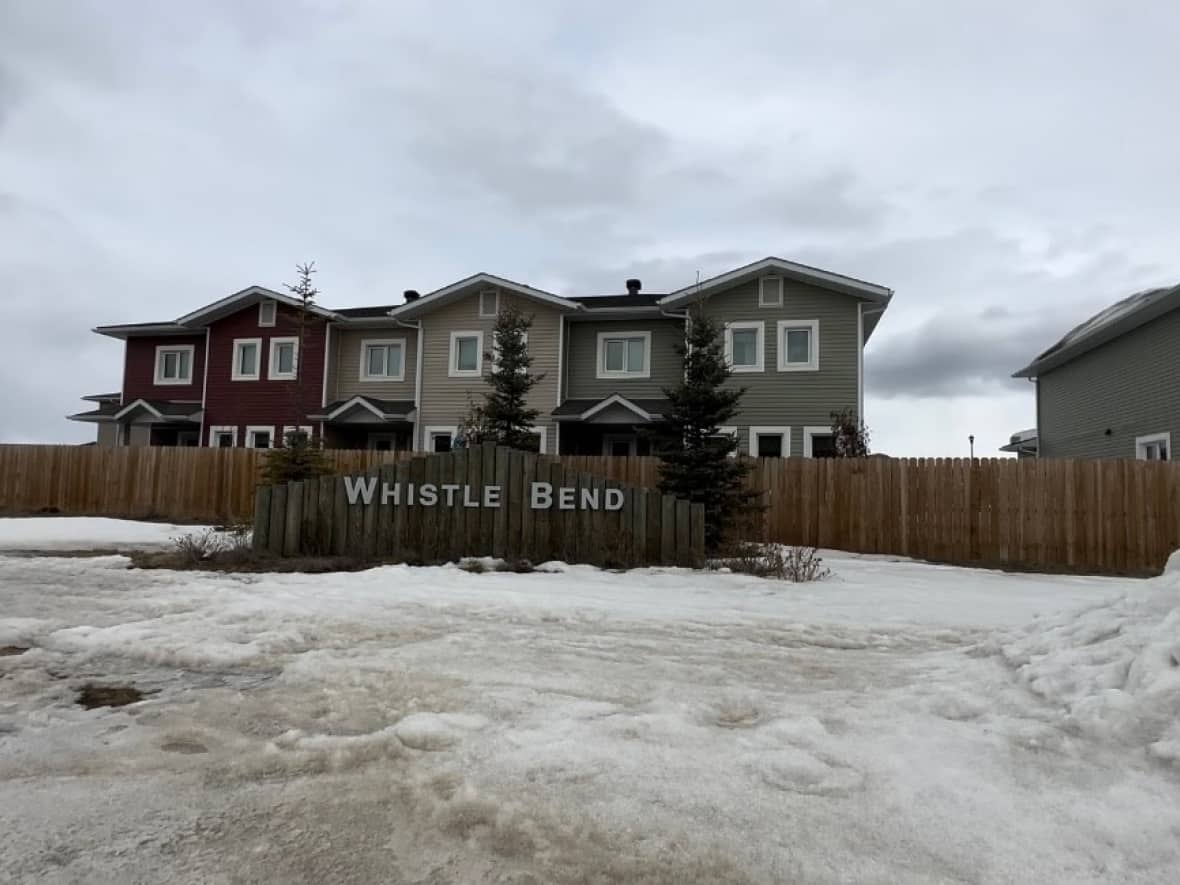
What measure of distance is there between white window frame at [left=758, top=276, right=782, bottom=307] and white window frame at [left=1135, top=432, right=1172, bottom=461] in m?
9.84

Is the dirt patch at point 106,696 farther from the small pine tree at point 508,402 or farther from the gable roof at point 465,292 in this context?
the gable roof at point 465,292

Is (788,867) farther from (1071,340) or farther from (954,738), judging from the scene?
(1071,340)

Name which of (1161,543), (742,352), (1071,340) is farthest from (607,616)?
(1071,340)

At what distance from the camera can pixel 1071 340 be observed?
21.7 metres

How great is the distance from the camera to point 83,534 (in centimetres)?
1374

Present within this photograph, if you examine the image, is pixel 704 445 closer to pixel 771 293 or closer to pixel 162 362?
pixel 771 293

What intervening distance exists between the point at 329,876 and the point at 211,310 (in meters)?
27.6

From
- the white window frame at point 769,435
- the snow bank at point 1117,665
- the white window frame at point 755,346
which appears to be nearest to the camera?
the snow bank at point 1117,665

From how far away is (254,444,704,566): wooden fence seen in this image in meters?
10.5

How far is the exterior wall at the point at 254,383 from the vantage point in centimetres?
2550

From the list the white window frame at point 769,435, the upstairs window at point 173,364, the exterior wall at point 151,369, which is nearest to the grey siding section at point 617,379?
the white window frame at point 769,435

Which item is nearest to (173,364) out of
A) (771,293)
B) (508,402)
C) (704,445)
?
(508,402)

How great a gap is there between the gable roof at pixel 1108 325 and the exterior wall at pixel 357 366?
67.1 ft

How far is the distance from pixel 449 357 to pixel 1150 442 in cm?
1979
